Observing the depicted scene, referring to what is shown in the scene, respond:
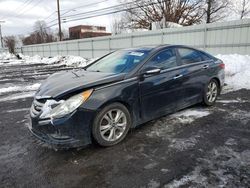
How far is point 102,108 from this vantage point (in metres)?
3.28

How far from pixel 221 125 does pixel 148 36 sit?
11245 mm

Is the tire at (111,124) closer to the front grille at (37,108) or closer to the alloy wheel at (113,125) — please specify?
the alloy wheel at (113,125)

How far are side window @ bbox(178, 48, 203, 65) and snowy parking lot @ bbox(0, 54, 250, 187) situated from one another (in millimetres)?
1148

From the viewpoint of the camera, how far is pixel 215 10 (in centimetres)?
3228

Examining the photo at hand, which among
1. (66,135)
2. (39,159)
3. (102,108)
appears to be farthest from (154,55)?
(39,159)

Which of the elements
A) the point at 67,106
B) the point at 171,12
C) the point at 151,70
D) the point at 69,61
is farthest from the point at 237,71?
the point at 171,12

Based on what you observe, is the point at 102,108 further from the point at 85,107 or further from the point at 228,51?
the point at 228,51

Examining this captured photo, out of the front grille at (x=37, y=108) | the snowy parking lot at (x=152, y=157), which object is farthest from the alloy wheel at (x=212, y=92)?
the front grille at (x=37, y=108)

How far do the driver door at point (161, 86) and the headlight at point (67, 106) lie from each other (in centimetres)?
106

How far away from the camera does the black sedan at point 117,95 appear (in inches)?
122

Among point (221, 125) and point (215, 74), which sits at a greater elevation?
point (215, 74)

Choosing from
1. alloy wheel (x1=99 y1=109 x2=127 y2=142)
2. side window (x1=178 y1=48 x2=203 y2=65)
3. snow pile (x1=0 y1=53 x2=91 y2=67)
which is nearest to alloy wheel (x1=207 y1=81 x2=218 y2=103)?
side window (x1=178 y1=48 x2=203 y2=65)

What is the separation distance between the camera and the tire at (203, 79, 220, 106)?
5.10 meters

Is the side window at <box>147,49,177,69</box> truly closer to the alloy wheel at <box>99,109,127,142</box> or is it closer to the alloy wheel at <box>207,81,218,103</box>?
the alloy wheel at <box>99,109,127,142</box>
